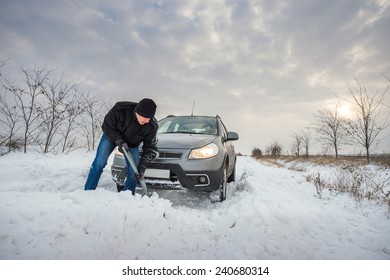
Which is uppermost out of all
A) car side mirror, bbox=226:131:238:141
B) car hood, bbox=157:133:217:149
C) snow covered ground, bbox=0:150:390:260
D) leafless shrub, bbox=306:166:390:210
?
car side mirror, bbox=226:131:238:141

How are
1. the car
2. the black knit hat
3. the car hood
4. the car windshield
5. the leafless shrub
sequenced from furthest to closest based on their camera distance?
the car windshield
the leafless shrub
the car hood
the car
the black knit hat

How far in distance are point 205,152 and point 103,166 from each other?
1.57m

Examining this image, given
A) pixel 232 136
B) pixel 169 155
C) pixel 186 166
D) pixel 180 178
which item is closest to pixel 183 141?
pixel 169 155

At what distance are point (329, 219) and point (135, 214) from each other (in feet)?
8.12

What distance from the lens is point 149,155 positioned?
3357mm

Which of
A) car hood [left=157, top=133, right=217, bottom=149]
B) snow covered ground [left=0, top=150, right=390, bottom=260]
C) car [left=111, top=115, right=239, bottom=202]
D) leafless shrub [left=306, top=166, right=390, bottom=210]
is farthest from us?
leafless shrub [left=306, top=166, right=390, bottom=210]

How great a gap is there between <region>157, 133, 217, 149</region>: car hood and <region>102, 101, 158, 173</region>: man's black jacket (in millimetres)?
198

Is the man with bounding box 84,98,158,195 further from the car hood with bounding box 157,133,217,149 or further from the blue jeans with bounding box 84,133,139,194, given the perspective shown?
the car hood with bounding box 157,133,217,149

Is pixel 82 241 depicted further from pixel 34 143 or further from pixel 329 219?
pixel 34 143

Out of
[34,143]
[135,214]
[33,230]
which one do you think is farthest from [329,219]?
[34,143]

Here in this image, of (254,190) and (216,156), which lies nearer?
(216,156)

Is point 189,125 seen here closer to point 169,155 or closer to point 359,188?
point 169,155

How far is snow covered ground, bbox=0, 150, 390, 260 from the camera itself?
5.73ft

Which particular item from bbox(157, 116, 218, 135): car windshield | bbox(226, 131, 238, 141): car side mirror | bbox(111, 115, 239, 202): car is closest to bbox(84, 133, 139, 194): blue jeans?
bbox(111, 115, 239, 202): car
